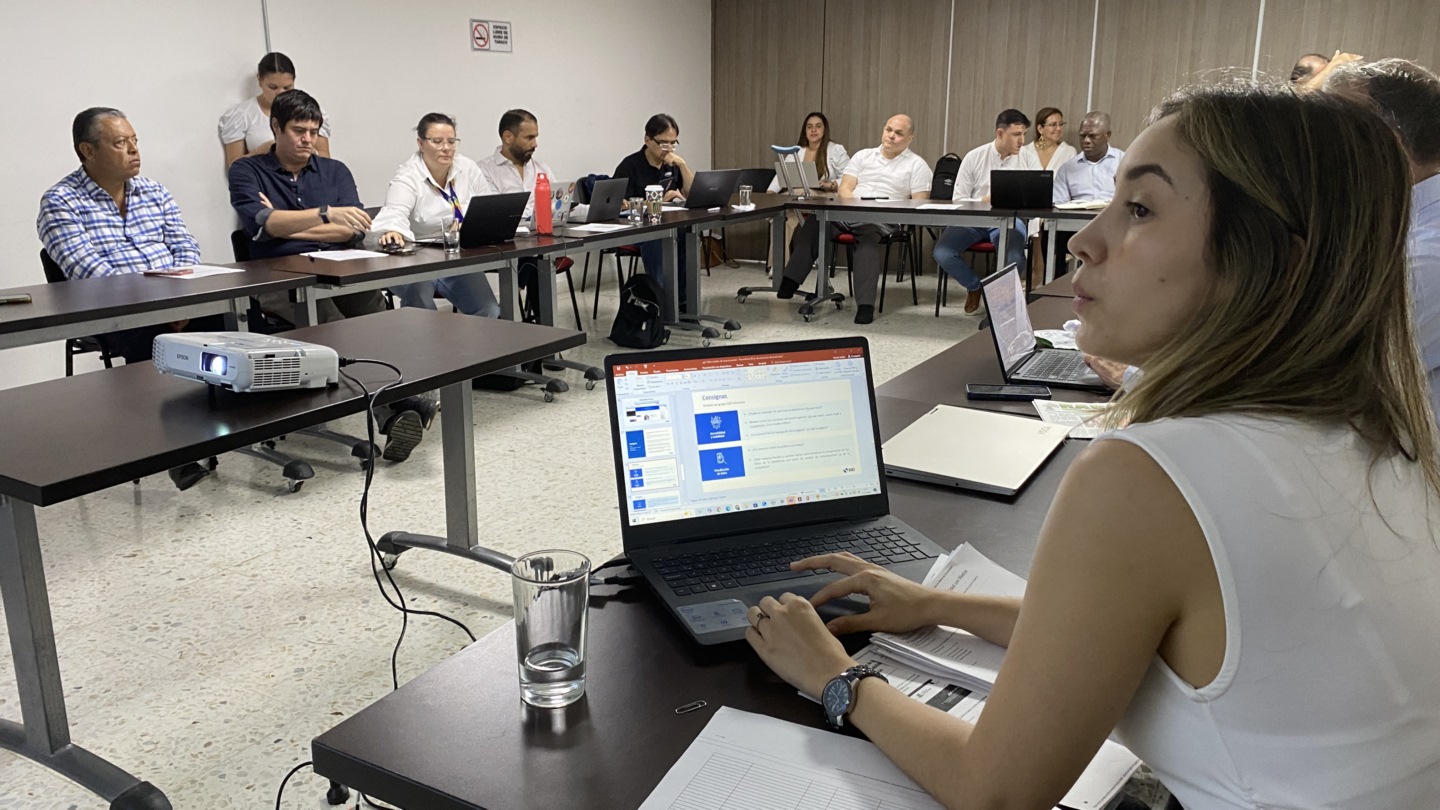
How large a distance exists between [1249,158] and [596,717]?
0.73 metres

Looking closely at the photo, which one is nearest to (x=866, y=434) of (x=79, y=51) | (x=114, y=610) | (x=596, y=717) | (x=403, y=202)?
(x=596, y=717)

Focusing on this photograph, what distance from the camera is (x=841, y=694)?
92 cm

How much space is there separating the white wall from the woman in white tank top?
4.92 m

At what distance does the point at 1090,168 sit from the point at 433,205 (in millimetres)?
4428

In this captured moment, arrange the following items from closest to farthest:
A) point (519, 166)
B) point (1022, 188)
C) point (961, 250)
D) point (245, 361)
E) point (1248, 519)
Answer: point (1248, 519) → point (245, 361) → point (519, 166) → point (1022, 188) → point (961, 250)

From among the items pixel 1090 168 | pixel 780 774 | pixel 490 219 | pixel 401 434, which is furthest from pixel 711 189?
pixel 780 774

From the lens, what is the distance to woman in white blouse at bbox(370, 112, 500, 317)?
482cm

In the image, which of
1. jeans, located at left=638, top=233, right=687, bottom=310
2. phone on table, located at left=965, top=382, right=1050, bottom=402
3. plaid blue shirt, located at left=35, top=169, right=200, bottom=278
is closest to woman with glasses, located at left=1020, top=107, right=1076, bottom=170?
jeans, located at left=638, top=233, right=687, bottom=310

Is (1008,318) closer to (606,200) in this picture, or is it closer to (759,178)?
(606,200)

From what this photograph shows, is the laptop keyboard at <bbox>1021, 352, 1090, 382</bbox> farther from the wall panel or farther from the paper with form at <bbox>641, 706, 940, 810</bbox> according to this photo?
the wall panel

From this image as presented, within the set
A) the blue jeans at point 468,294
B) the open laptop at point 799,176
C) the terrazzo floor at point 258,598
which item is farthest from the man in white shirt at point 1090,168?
the terrazzo floor at point 258,598

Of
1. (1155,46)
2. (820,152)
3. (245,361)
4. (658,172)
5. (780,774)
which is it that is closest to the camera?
(780,774)

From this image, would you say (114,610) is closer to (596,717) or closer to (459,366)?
(459,366)

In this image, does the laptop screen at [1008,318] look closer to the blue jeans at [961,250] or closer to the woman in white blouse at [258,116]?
the woman in white blouse at [258,116]
